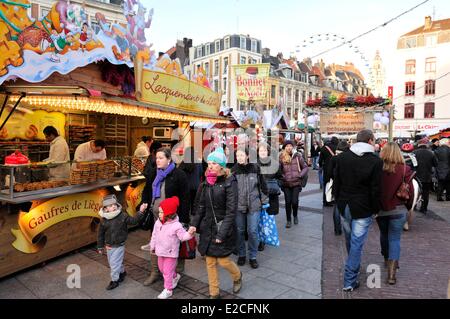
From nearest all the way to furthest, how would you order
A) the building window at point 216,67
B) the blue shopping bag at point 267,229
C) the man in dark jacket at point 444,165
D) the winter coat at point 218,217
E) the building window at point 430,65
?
the winter coat at point 218,217
the blue shopping bag at point 267,229
the man in dark jacket at point 444,165
the building window at point 430,65
the building window at point 216,67

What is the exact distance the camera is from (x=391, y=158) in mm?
4387

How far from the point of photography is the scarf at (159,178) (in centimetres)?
457

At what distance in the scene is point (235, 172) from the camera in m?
5.07

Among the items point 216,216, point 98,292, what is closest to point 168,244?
point 216,216

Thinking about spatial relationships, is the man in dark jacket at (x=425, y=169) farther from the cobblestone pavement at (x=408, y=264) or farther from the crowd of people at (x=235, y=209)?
the crowd of people at (x=235, y=209)

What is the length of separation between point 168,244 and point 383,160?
9.44ft

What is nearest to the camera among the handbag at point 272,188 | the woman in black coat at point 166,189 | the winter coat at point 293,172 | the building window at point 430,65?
the woman in black coat at point 166,189

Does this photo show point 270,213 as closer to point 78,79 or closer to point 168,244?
point 168,244

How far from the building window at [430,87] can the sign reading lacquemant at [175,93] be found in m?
34.7

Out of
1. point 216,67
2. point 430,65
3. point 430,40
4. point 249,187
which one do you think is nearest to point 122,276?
point 249,187

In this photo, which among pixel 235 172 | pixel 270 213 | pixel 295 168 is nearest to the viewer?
pixel 235 172

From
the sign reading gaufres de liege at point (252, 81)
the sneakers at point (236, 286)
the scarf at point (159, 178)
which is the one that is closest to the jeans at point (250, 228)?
the sneakers at point (236, 286)

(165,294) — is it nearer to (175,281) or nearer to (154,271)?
(175,281)

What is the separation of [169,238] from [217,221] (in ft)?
2.06
